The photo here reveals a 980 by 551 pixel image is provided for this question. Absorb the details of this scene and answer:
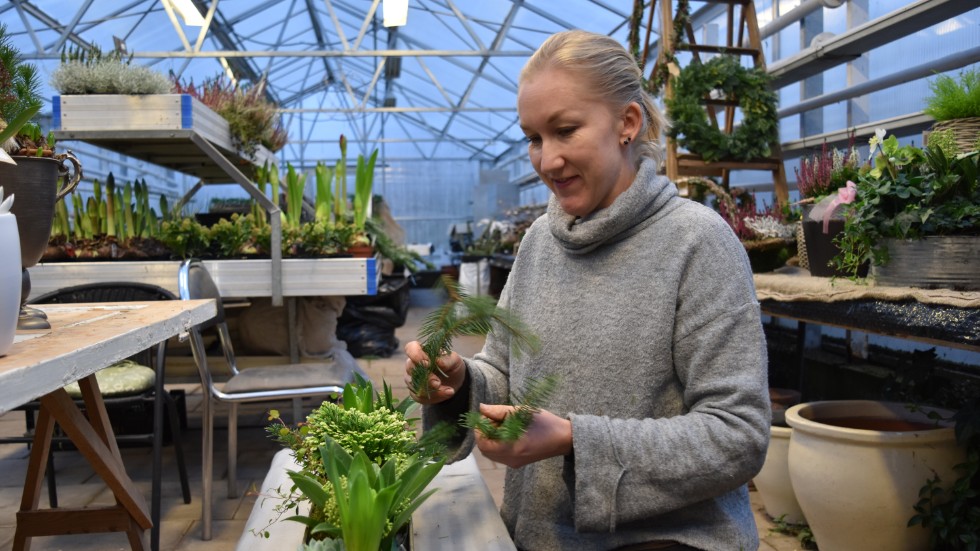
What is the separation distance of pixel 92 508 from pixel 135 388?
0.86 metres

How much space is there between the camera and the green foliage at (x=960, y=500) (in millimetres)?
2096

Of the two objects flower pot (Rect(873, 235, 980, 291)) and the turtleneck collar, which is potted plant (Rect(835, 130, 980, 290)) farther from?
the turtleneck collar

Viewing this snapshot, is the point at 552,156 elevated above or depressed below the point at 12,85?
below

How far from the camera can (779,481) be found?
9.21 feet

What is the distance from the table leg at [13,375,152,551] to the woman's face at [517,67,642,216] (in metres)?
1.26

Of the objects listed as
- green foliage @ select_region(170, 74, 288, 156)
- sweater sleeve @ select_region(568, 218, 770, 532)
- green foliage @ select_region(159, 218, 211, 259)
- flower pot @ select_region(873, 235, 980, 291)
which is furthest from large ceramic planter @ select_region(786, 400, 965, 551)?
green foliage @ select_region(170, 74, 288, 156)

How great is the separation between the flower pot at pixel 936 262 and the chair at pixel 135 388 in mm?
2018

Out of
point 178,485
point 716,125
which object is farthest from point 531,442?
point 716,125

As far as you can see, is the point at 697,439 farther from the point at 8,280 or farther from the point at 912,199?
the point at 912,199

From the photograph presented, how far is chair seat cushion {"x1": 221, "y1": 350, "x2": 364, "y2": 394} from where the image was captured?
2.82 metres

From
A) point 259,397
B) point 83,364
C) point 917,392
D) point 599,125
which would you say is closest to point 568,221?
point 599,125

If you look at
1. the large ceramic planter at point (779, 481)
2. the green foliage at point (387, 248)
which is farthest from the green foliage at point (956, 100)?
the green foliage at point (387, 248)

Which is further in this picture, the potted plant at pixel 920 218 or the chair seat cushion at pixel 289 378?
the chair seat cushion at pixel 289 378

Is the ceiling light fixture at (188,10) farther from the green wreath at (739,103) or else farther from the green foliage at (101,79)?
the green wreath at (739,103)
